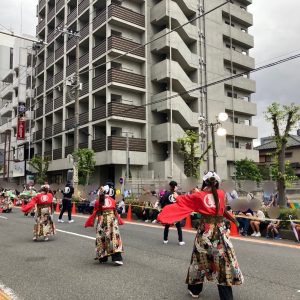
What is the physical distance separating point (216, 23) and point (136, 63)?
11.3 meters

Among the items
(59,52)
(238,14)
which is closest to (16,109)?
(59,52)

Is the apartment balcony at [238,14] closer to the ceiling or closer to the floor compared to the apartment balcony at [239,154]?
closer to the ceiling

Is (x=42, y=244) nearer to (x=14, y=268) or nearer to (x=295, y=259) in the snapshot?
(x=14, y=268)

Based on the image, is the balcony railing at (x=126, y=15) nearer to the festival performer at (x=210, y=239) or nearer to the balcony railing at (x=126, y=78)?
Result: the balcony railing at (x=126, y=78)

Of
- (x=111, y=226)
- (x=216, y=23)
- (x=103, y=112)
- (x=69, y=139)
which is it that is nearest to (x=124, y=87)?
(x=103, y=112)

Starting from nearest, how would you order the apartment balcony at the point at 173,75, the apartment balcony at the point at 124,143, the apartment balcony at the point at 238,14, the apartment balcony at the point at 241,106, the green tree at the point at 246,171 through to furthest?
the apartment balcony at the point at 124,143, the apartment balcony at the point at 173,75, the green tree at the point at 246,171, the apartment balcony at the point at 241,106, the apartment balcony at the point at 238,14

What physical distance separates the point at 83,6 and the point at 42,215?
99.4ft

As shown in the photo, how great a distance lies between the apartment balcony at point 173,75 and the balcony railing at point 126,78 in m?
1.37

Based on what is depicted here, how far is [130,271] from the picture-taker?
716 centimetres

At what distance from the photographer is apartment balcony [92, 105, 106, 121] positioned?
3145 cm

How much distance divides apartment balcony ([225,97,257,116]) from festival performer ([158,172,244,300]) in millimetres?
34746

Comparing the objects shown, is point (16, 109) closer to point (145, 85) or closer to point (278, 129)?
point (145, 85)

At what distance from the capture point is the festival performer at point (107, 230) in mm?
7719

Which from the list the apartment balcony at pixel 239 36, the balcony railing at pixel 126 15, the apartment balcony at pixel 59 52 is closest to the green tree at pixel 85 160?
the balcony railing at pixel 126 15
